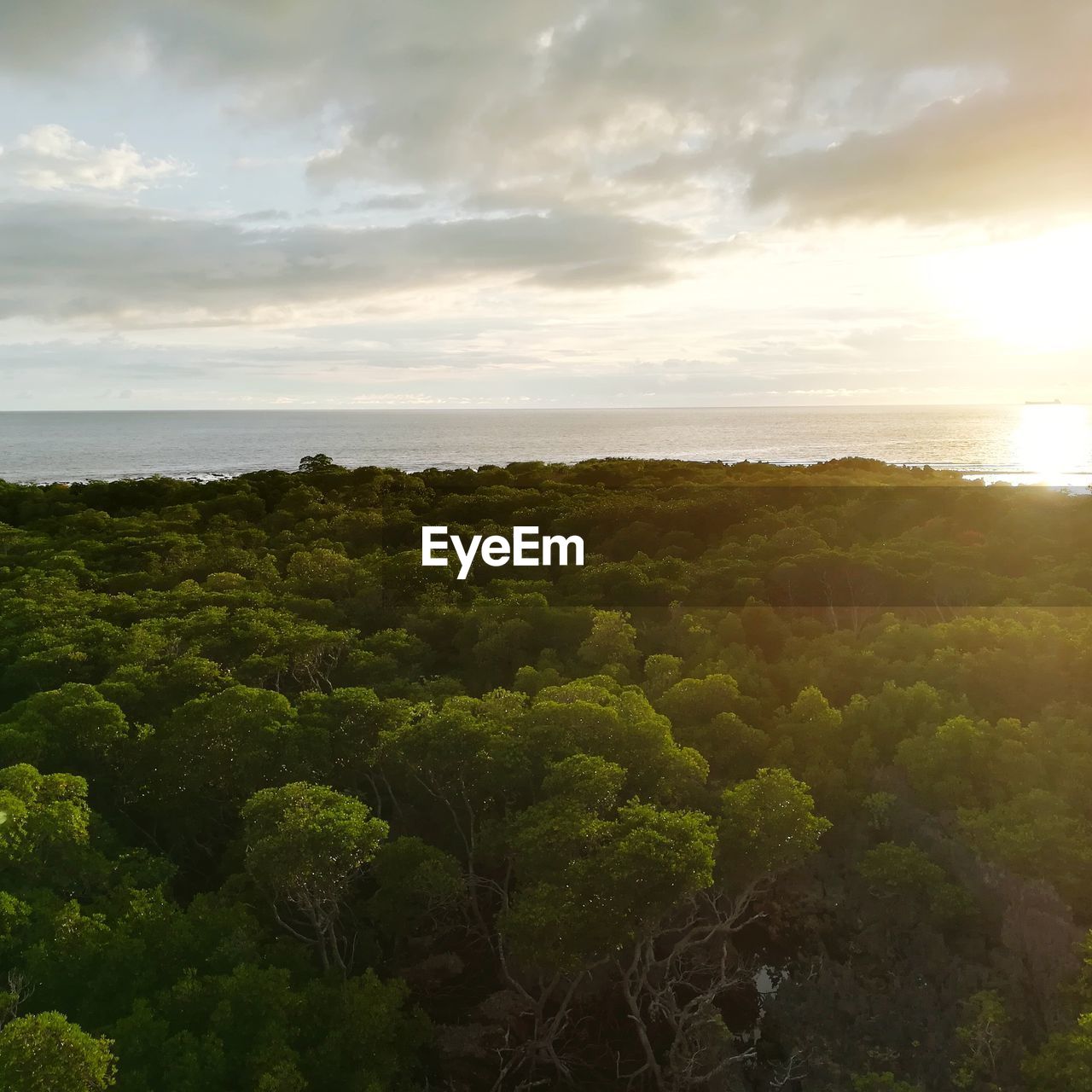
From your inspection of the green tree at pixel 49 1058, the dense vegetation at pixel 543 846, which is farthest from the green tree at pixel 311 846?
the green tree at pixel 49 1058

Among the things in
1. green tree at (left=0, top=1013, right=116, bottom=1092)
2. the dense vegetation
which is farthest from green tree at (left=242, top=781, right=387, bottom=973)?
green tree at (left=0, top=1013, right=116, bottom=1092)

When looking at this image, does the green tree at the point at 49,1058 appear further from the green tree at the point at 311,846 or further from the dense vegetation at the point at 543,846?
the green tree at the point at 311,846

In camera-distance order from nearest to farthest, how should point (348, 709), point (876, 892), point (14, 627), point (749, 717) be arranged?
point (876, 892) < point (348, 709) < point (749, 717) < point (14, 627)

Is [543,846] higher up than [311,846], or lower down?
lower down

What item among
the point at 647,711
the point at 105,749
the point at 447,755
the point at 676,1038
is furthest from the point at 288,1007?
the point at 647,711

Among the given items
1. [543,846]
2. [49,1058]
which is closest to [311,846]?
[543,846]

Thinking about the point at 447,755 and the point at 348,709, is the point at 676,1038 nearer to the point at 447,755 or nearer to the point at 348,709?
the point at 447,755

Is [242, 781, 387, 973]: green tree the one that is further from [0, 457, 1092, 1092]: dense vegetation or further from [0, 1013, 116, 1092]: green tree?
[0, 1013, 116, 1092]: green tree

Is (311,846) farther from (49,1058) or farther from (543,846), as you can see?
(49,1058)
